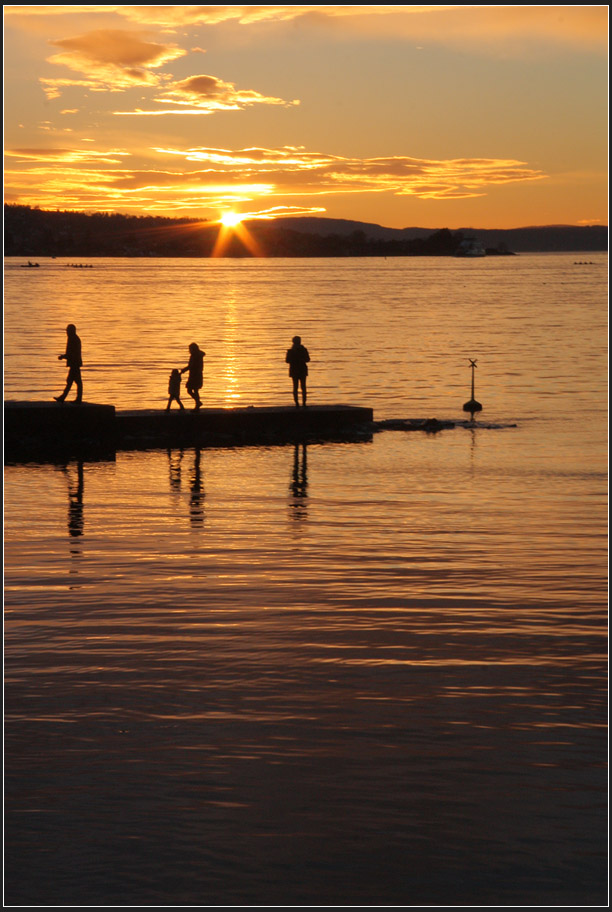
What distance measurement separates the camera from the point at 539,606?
12320mm

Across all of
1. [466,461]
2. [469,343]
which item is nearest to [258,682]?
[466,461]

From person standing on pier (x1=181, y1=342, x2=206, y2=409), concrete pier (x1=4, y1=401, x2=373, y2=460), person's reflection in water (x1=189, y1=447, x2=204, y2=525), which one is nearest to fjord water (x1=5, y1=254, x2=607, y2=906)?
person's reflection in water (x1=189, y1=447, x2=204, y2=525)

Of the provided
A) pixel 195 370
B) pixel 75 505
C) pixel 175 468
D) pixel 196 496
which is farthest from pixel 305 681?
pixel 195 370

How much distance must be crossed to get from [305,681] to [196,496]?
404 inches

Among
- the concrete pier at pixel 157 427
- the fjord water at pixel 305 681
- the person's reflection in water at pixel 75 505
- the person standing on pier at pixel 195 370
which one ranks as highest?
the person standing on pier at pixel 195 370

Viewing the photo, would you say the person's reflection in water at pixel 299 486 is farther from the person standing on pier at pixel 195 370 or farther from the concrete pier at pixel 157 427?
the person standing on pier at pixel 195 370

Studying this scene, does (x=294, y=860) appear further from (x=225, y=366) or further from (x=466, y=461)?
(x=225, y=366)

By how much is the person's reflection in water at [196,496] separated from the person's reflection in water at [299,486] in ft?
4.69

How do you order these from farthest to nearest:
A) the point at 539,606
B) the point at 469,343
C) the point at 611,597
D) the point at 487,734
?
the point at 469,343
the point at 539,606
the point at 611,597
the point at 487,734

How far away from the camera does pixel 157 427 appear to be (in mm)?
27172

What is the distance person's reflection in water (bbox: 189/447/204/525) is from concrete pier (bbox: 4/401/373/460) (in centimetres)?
240

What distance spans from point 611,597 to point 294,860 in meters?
5.42

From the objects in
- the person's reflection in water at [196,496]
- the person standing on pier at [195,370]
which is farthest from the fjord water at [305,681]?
the person standing on pier at [195,370]

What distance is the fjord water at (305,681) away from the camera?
6.66 m
